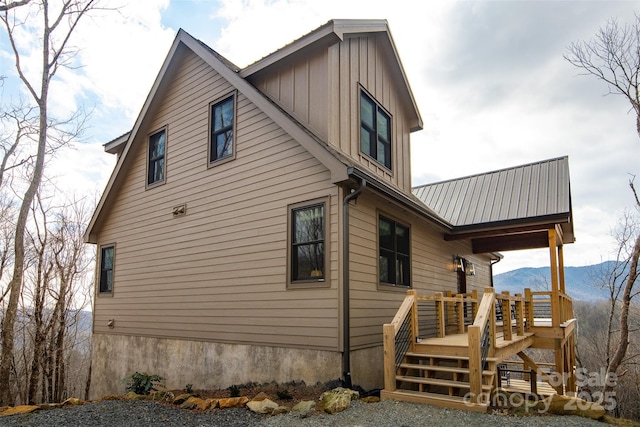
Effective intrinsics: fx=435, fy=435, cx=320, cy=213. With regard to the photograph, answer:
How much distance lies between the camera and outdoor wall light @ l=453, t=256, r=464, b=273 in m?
12.2

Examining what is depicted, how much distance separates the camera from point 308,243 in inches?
292

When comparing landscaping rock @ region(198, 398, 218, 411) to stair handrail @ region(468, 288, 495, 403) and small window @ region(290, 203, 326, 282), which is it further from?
stair handrail @ region(468, 288, 495, 403)

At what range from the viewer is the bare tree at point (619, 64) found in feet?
42.2

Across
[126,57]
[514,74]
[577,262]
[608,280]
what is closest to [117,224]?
[126,57]

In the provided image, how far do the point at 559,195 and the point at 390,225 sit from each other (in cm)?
416

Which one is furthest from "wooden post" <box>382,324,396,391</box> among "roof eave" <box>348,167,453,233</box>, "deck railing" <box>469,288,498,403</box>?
"roof eave" <box>348,167,453,233</box>

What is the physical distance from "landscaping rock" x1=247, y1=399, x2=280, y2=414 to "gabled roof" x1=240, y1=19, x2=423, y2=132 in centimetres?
622

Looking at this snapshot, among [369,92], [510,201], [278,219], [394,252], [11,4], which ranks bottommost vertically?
[394,252]

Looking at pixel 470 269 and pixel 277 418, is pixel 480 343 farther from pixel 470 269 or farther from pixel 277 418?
pixel 470 269

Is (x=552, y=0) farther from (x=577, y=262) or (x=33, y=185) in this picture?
(x=577, y=262)

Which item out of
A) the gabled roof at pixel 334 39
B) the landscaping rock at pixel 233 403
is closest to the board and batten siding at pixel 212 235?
the gabled roof at pixel 334 39

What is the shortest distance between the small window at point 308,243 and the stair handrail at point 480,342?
2.44 m

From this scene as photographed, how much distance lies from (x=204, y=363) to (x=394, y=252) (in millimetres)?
4463

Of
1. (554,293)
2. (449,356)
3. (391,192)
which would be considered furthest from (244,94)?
(554,293)
